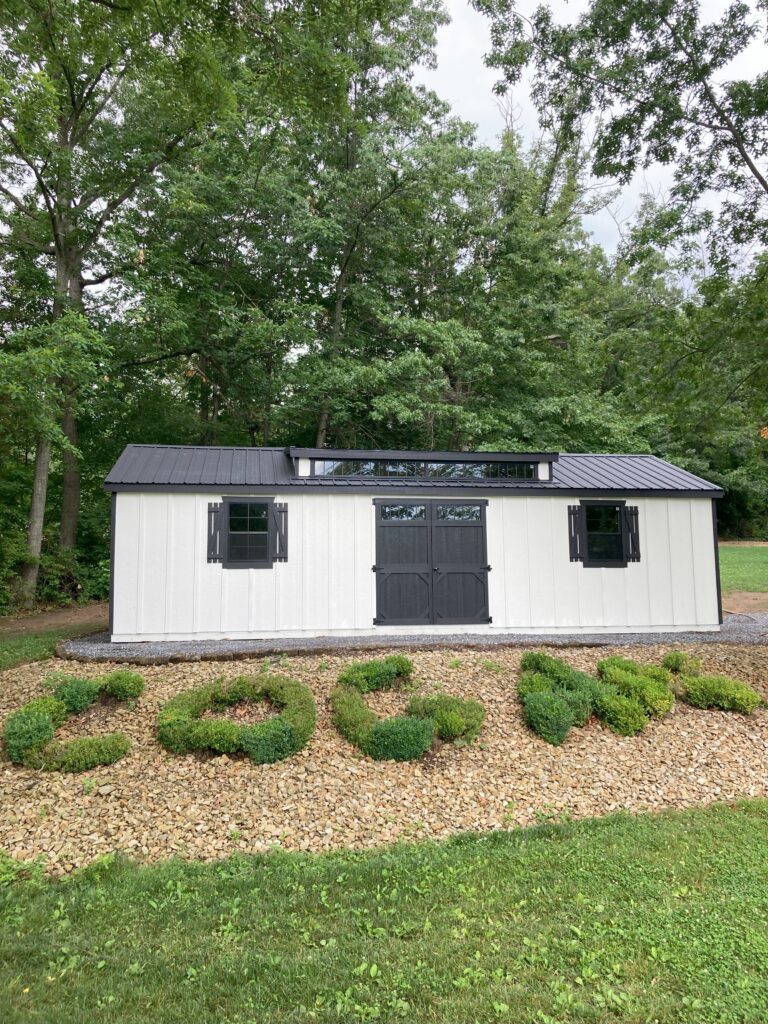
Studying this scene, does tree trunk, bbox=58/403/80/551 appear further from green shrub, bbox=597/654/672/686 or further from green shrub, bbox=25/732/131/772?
green shrub, bbox=597/654/672/686

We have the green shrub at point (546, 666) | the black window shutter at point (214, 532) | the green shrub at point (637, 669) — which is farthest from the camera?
the black window shutter at point (214, 532)

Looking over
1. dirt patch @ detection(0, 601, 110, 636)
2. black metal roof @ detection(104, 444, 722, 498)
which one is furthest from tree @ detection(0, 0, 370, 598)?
black metal roof @ detection(104, 444, 722, 498)

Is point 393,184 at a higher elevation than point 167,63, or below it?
higher

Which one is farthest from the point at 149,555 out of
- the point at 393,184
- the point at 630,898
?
the point at 393,184

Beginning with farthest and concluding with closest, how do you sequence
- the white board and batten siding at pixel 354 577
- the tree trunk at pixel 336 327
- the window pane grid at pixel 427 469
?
the tree trunk at pixel 336 327 → the window pane grid at pixel 427 469 → the white board and batten siding at pixel 354 577

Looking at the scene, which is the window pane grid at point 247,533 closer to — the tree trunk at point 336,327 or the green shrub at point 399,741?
the green shrub at point 399,741

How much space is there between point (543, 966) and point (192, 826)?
2272 mm

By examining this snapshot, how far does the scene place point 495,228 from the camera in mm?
16156

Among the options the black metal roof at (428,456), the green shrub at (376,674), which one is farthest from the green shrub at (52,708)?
the black metal roof at (428,456)

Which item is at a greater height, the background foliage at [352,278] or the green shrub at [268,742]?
the background foliage at [352,278]

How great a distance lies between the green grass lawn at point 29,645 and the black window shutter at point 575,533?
727cm

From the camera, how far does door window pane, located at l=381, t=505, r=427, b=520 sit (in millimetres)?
8422

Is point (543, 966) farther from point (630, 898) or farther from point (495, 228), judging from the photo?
point (495, 228)

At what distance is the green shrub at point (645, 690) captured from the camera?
5.07 metres
